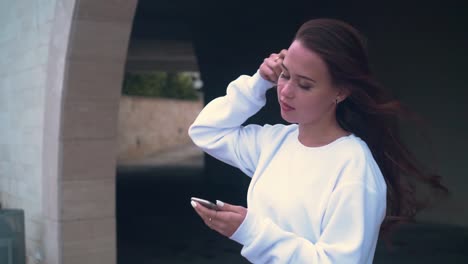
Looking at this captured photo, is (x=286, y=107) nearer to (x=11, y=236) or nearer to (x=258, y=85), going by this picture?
(x=258, y=85)

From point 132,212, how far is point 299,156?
30.7 feet

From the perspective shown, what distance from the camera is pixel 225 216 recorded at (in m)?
1.67

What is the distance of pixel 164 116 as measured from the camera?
27656mm

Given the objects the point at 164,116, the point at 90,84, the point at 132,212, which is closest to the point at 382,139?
the point at 90,84

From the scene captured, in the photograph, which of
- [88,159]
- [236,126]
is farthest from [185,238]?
[236,126]

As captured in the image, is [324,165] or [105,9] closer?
[324,165]

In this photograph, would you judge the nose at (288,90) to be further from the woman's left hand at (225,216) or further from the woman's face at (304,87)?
the woman's left hand at (225,216)

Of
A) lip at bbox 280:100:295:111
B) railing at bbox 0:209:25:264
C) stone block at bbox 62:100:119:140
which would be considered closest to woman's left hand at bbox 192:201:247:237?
lip at bbox 280:100:295:111

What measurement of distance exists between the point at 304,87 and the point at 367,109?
Result: 22 cm

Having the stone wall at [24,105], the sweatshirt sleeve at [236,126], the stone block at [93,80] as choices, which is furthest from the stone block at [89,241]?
the sweatshirt sleeve at [236,126]

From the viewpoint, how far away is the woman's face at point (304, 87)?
1721 mm

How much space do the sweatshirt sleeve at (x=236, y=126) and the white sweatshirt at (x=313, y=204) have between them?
118 mm

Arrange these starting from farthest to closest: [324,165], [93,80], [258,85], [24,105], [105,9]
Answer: [24,105] < [93,80] < [105,9] < [258,85] < [324,165]

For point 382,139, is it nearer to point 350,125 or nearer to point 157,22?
point 350,125
